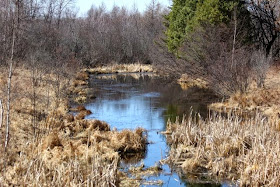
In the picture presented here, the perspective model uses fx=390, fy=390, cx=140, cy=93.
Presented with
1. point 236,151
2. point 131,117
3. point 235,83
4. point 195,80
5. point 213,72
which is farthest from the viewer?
point 195,80

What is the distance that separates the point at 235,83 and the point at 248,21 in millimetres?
7575

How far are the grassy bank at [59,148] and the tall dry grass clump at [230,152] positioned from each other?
1.45 m

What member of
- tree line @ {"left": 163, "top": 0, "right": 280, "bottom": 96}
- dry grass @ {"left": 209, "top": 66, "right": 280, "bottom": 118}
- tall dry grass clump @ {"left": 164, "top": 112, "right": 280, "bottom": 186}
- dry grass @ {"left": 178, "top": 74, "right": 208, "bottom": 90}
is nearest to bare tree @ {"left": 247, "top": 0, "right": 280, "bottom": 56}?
tree line @ {"left": 163, "top": 0, "right": 280, "bottom": 96}

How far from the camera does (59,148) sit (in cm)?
913

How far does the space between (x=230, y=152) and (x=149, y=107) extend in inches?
350

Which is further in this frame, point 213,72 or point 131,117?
point 213,72

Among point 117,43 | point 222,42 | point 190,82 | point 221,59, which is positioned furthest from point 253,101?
point 117,43

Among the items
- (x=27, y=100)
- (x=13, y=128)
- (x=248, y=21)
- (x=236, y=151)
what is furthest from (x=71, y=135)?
(x=248, y=21)

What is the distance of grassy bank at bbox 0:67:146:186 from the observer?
612 cm

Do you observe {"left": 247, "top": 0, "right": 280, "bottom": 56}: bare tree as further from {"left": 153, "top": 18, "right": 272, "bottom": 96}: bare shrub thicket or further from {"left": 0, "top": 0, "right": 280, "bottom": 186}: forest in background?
{"left": 153, "top": 18, "right": 272, "bottom": 96}: bare shrub thicket

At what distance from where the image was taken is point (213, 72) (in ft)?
63.1

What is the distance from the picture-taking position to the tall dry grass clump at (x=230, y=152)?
7.50m

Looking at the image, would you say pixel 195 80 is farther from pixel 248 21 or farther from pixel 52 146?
pixel 52 146

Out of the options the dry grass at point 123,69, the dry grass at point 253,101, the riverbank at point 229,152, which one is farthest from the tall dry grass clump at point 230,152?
the dry grass at point 123,69
